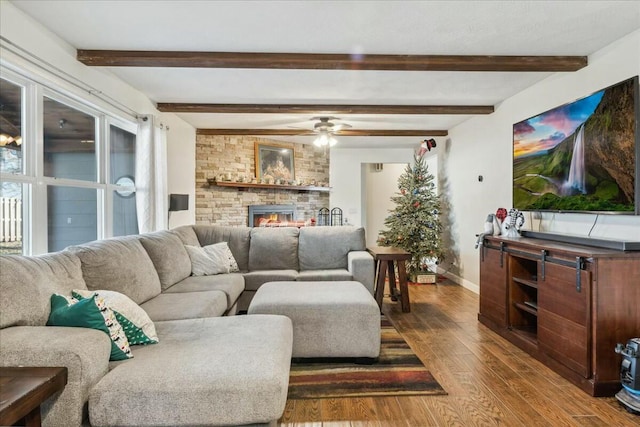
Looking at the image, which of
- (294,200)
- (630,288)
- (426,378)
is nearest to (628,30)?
(630,288)

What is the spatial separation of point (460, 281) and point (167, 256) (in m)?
4.06

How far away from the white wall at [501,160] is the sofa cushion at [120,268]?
11.3 feet

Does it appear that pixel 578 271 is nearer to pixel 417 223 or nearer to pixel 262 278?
pixel 262 278

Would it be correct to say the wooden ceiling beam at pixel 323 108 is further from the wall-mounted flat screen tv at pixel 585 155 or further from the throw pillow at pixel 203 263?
the throw pillow at pixel 203 263

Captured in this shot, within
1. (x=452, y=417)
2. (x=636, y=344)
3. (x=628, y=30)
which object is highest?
(x=628, y=30)

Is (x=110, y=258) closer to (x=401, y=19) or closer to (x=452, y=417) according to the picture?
(x=452, y=417)

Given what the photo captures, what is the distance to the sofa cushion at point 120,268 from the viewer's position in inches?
92.7

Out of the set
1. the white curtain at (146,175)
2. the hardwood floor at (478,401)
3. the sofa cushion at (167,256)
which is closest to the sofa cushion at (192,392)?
the hardwood floor at (478,401)

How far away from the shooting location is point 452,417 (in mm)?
2029

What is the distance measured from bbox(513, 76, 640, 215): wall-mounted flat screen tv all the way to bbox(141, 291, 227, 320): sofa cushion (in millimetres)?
2882

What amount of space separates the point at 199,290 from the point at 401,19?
2540 millimetres

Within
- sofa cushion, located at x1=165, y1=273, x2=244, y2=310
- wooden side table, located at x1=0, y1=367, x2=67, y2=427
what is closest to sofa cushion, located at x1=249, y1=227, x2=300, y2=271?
sofa cushion, located at x1=165, y1=273, x2=244, y2=310

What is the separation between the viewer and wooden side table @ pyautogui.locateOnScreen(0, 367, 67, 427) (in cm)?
115

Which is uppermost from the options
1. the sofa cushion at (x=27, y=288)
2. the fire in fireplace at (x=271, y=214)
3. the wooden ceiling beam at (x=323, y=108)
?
the wooden ceiling beam at (x=323, y=108)
